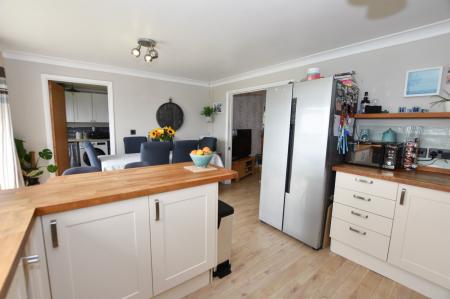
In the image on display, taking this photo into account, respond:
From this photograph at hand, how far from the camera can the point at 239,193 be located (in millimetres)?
3930

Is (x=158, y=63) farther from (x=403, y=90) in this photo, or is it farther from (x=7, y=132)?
(x=403, y=90)

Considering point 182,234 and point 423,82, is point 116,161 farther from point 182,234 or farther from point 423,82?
point 423,82

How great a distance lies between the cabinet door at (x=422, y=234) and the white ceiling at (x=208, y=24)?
4.98 ft

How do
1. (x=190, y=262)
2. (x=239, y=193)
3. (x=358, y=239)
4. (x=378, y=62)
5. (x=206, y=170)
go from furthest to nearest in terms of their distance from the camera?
(x=239, y=193)
(x=378, y=62)
(x=358, y=239)
(x=206, y=170)
(x=190, y=262)

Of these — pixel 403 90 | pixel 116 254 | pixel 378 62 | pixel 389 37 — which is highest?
pixel 389 37

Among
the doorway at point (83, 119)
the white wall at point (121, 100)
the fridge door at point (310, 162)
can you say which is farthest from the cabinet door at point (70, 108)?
the fridge door at point (310, 162)

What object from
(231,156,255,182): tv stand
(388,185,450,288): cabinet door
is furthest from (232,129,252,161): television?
(388,185,450,288): cabinet door

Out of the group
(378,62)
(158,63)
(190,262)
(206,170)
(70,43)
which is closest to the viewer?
(190,262)

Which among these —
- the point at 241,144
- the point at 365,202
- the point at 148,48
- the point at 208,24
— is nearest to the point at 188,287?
the point at 365,202

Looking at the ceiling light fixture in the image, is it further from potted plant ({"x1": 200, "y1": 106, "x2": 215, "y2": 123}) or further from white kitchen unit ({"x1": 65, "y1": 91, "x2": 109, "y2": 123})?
white kitchen unit ({"x1": 65, "y1": 91, "x2": 109, "y2": 123})

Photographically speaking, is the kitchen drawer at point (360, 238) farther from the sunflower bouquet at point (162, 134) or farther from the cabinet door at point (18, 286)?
the sunflower bouquet at point (162, 134)

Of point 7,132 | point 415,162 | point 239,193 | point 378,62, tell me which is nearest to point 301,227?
point 415,162

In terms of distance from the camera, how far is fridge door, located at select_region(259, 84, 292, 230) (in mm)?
2383

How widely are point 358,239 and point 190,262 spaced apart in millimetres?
1604
